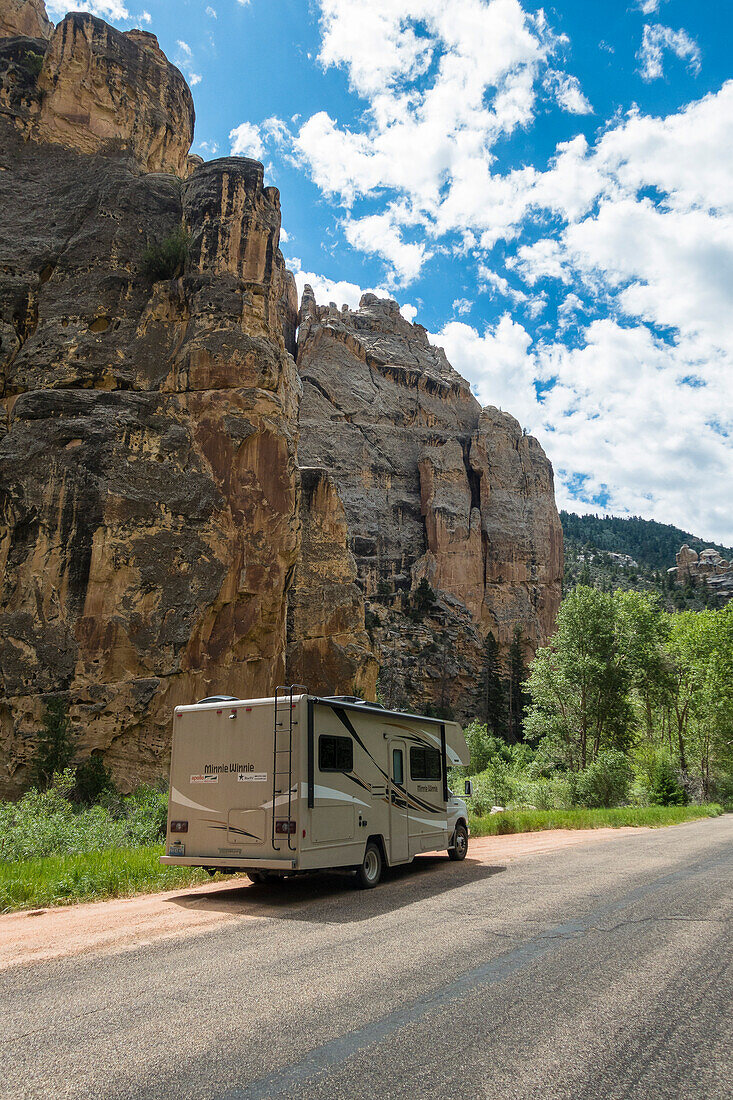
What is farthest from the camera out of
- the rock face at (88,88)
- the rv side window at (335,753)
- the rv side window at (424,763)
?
the rock face at (88,88)

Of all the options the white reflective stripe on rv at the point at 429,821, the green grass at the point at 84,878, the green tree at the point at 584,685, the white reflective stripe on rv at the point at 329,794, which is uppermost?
the green tree at the point at 584,685

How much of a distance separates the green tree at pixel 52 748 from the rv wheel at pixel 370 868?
14835 millimetres

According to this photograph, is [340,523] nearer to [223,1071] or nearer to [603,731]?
[603,731]

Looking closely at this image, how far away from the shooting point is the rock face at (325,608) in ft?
136

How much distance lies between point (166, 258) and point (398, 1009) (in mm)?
30327

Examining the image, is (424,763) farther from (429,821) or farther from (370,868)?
(370,868)

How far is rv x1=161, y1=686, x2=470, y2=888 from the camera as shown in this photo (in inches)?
367

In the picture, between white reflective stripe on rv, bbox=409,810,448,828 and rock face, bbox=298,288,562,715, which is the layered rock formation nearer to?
white reflective stripe on rv, bbox=409,810,448,828

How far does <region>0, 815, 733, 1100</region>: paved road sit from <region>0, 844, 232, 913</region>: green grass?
2.91 metres

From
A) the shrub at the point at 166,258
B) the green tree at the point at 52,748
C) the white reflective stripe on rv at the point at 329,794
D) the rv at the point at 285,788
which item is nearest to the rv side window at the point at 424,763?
the rv at the point at 285,788

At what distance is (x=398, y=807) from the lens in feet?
38.2

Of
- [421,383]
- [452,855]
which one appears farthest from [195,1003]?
[421,383]

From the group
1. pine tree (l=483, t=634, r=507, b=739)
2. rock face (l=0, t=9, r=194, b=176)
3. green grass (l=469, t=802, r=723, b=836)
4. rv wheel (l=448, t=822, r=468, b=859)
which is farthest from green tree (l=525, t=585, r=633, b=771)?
pine tree (l=483, t=634, r=507, b=739)

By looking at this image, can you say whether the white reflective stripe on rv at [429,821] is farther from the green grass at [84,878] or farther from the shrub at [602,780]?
the shrub at [602,780]
